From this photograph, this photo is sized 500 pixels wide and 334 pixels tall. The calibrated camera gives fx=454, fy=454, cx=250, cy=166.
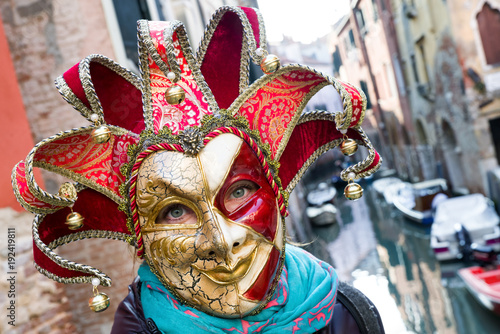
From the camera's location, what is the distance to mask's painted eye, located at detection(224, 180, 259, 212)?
1335mm

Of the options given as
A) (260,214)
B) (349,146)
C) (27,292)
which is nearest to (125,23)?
(27,292)

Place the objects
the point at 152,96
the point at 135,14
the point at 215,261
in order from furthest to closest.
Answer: the point at 135,14 < the point at 152,96 < the point at 215,261

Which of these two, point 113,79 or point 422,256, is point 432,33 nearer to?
point 422,256

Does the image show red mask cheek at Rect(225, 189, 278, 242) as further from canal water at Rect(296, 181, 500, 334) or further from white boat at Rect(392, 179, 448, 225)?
Answer: white boat at Rect(392, 179, 448, 225)

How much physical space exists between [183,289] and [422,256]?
32.8 feet

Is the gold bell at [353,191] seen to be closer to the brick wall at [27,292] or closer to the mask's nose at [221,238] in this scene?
the mask's nose at [221,238]

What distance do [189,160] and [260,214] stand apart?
0.86ft

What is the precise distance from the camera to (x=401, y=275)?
9305 mm

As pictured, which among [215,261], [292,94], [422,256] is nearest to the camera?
[215,261]

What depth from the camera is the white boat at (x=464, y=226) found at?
8891mm

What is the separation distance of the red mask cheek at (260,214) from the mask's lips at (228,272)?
99 millimetres

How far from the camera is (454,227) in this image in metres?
9.30

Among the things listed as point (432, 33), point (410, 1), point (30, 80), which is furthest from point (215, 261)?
point (410, 1)

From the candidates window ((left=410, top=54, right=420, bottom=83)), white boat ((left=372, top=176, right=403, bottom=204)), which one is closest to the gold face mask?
white boat ((left=372, top=176, right=403, bottom=204))
